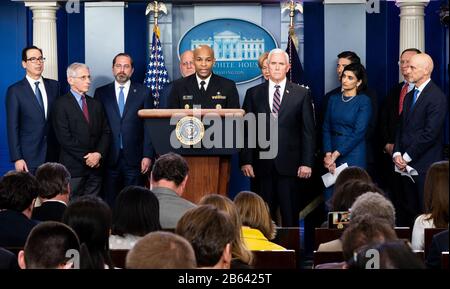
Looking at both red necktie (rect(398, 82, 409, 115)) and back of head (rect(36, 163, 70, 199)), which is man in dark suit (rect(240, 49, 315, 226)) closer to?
red necktie (rect(398, 82, 409, 115))

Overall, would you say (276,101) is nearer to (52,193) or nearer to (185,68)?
(185,68)

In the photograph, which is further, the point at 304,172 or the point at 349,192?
the point at 304,172

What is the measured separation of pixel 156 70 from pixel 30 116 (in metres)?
1.46

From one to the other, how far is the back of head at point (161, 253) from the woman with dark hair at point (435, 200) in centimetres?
275

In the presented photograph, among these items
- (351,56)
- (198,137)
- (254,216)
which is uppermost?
(351,56)

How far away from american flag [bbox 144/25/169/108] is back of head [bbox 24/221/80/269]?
637 cm

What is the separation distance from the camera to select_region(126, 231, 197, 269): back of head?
3543mm

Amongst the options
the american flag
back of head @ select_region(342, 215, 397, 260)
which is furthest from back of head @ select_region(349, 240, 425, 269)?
the american flag

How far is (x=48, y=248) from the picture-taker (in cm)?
405

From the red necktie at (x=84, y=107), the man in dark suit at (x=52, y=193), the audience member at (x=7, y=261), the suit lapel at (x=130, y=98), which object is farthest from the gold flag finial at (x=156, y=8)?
the audience member at (x=7, y=261)

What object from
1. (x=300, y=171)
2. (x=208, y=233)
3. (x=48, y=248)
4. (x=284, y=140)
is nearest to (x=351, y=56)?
(x=284, y=140)

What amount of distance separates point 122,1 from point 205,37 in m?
Result: 0.95

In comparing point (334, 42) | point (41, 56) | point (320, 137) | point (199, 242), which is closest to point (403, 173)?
point (320, 137)
